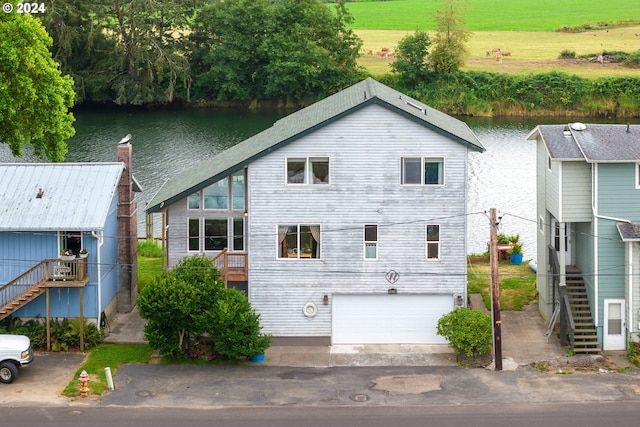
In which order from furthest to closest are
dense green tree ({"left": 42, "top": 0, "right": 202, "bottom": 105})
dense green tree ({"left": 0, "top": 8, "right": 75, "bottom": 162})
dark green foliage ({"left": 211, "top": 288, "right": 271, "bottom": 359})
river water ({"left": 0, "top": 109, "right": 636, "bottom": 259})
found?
dense green tree ({"left": 42, "top": 0, "right": 202, "bottom": 105}), river water ({"left": 0, "top": 109, "right": 636, "bottom": 259}), dense green tree ({"left": 0, "top": 8, "right": 75, "bottom": 162}), dark green foliage ({"left": 211, "top": 288, "right": 271, "bottom": 359})

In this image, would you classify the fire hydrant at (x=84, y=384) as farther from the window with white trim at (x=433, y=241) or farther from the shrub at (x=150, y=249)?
the shrub at (x=150, y=249)

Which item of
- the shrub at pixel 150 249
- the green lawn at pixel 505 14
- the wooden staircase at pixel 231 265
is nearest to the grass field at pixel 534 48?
the green lawn at pixel 505 14

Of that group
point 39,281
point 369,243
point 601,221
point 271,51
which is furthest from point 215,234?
point 271,51

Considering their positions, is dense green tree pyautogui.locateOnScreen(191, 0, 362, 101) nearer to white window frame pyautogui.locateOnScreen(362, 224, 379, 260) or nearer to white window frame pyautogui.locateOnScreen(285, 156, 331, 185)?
white window frame pyautogui.locateOnScreen(285, 156, 331, 185)

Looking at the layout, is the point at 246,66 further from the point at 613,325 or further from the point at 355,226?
the point at 613,325

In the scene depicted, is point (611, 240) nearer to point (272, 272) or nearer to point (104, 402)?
point (272, 272)

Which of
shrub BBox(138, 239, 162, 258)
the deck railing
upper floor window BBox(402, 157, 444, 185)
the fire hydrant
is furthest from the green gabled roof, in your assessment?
shrub BBox(138, 239, 162, 258)

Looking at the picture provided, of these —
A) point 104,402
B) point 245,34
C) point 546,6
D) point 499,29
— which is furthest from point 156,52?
point 104,402

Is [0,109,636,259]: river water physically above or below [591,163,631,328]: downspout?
above
